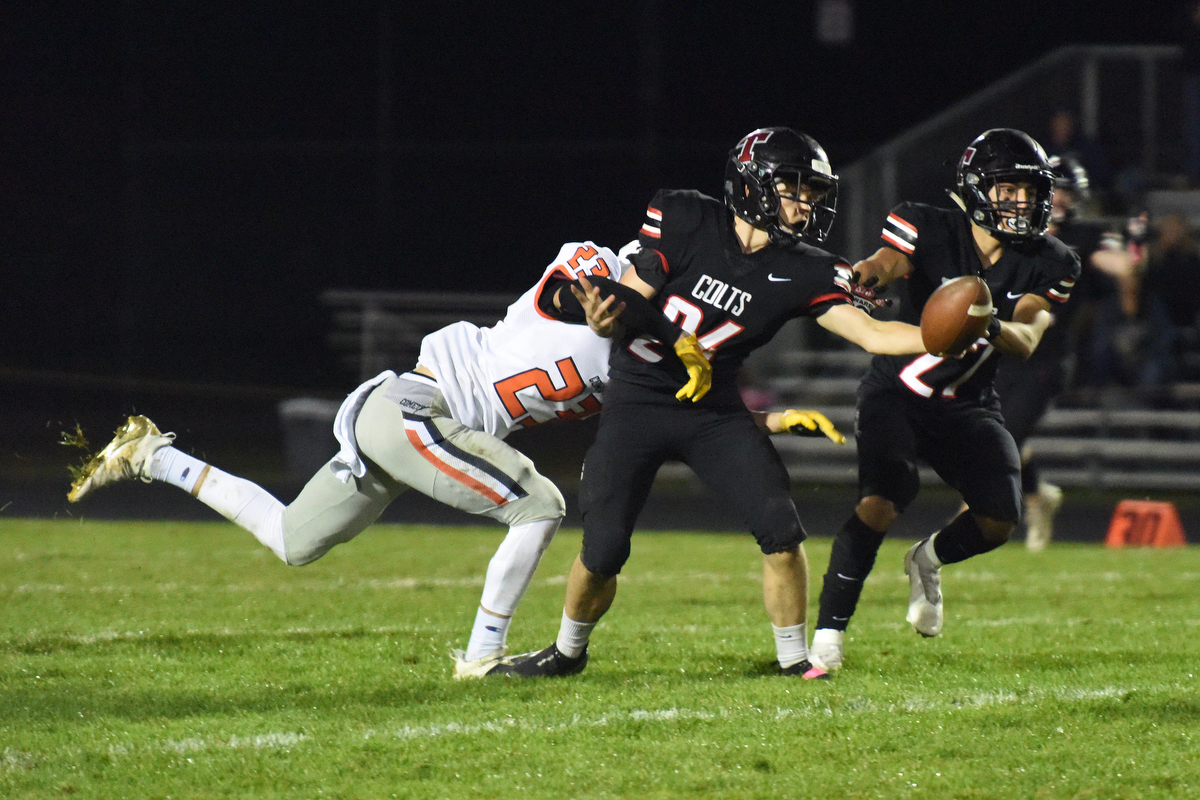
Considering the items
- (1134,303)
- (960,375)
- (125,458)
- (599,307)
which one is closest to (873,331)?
(960,375)

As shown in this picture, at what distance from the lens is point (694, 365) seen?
3.98m

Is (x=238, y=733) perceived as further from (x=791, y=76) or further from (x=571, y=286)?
(x=791, y=76)

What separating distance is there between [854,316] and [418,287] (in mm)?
13942

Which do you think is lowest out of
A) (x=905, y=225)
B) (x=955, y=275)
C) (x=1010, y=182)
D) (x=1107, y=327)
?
(x=1107, y=327)

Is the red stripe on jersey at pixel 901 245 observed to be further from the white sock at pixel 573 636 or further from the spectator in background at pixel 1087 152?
the spectator in background at pixel 1087 152

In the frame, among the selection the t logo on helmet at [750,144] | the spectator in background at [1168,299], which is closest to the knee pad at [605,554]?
the t logo on helmet at [750,144]

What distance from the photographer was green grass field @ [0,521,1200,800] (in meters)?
3.26

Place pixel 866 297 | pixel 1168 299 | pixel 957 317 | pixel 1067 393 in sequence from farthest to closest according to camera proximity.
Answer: pixel 1067 393
pixel 1168 299
pixel 866 297
pixel 957 317

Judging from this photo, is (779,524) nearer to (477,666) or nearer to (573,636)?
(573,636)

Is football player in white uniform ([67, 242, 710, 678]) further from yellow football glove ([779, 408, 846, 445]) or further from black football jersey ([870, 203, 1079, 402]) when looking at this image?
black football jersey ([870, 203, 1079, 402])

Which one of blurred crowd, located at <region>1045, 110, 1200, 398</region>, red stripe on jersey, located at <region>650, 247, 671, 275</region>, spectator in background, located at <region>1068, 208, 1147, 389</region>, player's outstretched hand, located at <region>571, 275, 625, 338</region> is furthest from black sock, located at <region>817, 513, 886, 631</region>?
blurred crowd, located at <region>1045, 110, 1200, 398</region>

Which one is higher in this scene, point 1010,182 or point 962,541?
point 1010,182

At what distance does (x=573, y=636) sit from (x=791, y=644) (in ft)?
2.10

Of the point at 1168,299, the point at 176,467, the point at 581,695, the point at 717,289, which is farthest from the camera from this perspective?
the point at 1168,299
